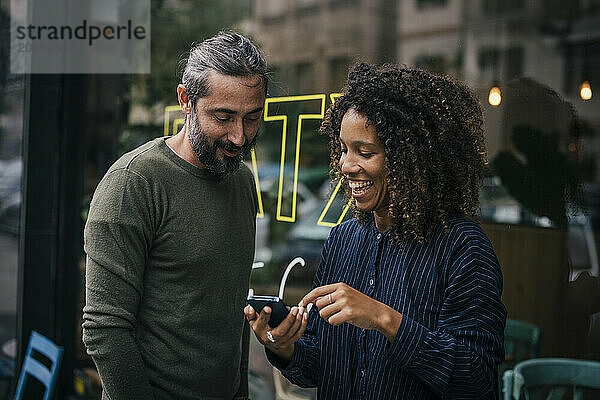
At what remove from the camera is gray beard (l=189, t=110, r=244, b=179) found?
1.96 meters

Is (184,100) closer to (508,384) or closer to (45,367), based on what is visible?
(508,384)

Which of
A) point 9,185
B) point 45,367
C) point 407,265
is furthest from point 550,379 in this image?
point 9,185

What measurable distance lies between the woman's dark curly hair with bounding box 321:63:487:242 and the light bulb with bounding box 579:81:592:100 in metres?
0.55

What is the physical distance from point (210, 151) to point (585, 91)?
1176mm

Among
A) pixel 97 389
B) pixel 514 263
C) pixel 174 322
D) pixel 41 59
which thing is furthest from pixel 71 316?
pixel 514 263

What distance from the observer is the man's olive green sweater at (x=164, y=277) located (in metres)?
1.85

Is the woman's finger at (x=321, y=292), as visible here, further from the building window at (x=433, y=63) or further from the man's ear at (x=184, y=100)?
the building window at (x=433, y=63)

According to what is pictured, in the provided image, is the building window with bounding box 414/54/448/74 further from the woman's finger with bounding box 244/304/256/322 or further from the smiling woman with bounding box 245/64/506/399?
the woman's finger with bounding box 244/304/256/322

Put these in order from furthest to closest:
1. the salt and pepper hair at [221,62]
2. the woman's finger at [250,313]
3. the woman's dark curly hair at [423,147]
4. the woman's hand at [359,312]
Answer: the salt and pepper hair at [221,62] → the woman's finger at [250,313] → the woman's dark curly hair at [423,147] → the woman's hand at [359,312]

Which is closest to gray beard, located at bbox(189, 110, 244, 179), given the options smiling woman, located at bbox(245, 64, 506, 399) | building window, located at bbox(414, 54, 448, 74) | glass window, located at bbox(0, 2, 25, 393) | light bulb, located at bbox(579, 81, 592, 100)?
smiling woman, located at bbox(245, 64, 506, 399)

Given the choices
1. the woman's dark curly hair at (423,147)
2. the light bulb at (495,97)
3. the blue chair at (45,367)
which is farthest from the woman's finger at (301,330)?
the blue chair at (45,367)

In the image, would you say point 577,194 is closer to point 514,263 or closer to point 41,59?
point 514,263

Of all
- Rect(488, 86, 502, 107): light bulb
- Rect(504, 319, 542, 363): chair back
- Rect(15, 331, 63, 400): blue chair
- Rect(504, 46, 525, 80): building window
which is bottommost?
Rect(15, 331, 63, 400): blue chair

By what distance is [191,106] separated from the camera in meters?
2.00
